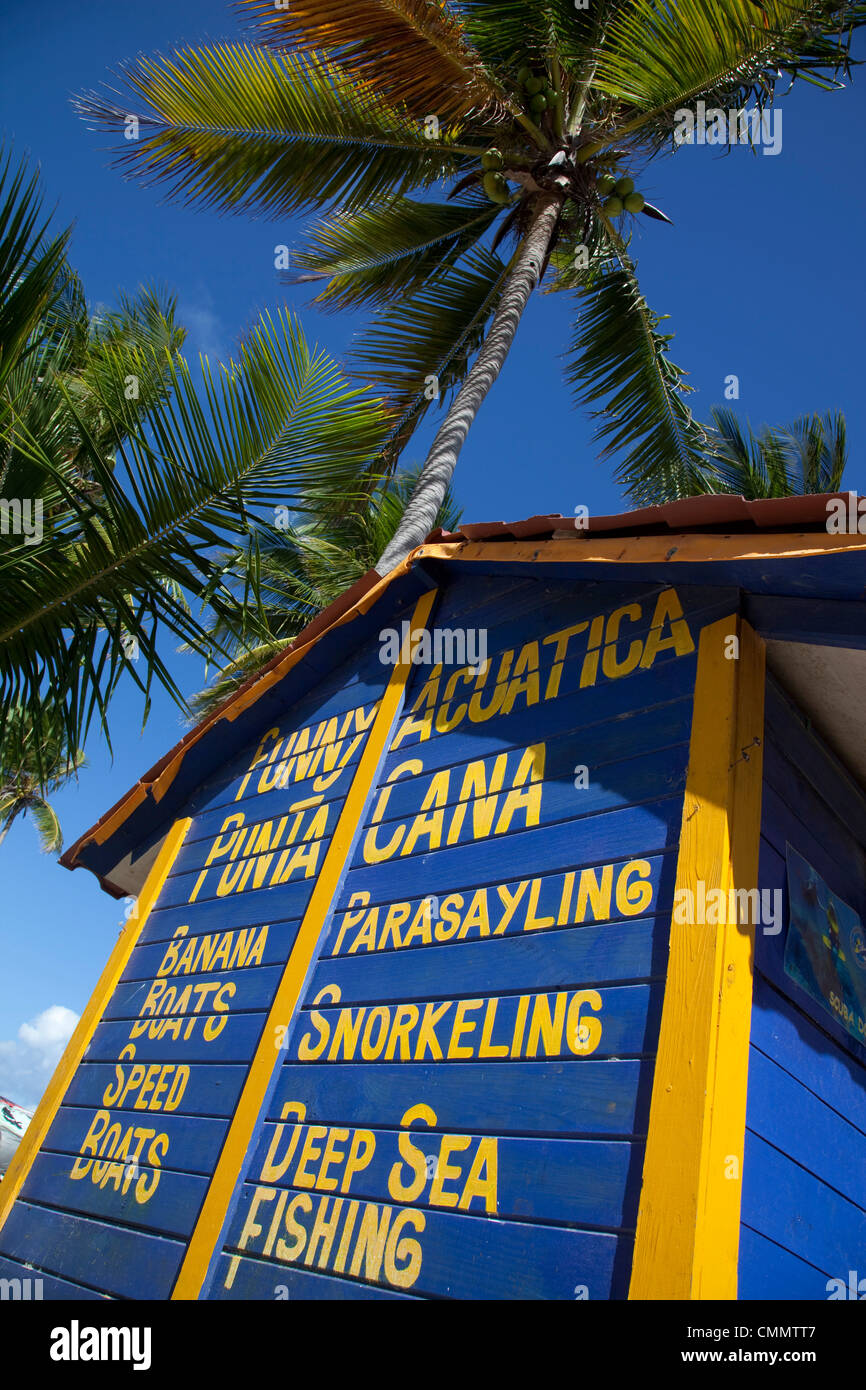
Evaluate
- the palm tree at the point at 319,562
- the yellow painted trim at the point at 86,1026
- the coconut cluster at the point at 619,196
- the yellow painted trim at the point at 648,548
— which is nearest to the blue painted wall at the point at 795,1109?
the yellow painted trim at the point at 648,548

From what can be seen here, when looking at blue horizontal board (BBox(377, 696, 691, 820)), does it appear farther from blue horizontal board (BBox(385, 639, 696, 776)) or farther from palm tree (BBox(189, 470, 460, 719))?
palm tree (BBox(189, 470, 460, 719))

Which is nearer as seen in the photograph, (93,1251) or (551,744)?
(551,744)

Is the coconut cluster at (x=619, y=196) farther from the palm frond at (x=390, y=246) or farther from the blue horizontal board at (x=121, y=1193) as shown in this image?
the blue horizontal board at (x=121, y=1193)

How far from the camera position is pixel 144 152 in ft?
26.8

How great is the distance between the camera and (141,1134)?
3.82 m

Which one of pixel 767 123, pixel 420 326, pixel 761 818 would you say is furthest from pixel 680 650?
pixel 420 326

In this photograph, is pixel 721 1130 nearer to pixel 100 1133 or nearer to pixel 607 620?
Answer: pixel 607 620

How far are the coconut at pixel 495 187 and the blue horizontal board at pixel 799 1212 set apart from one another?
922 centimetres

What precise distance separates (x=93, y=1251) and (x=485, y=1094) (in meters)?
2.05

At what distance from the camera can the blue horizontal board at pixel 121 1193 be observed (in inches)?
130

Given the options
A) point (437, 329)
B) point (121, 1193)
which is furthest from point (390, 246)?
point (121, 1193)

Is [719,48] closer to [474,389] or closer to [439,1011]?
[474,389]

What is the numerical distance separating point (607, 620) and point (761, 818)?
108cm

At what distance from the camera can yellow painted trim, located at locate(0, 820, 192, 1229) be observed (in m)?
4.44
